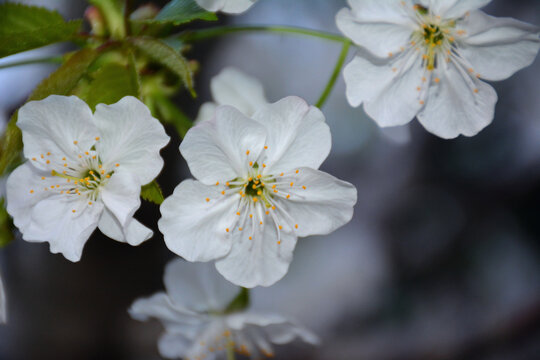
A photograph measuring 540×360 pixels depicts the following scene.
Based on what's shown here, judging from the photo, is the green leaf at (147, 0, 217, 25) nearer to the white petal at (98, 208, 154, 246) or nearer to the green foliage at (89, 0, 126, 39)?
the green foliage at (89, 0, 126, 39)

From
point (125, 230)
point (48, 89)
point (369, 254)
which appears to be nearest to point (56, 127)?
point (48, 89)

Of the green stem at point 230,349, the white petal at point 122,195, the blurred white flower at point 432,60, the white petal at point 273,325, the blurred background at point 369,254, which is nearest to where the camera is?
the white petal at point 122,195

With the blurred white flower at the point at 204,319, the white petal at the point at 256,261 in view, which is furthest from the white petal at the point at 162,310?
the white petal at the point at 256,261

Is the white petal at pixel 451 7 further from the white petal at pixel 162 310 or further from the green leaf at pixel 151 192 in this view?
the white petal at pixel 162 310

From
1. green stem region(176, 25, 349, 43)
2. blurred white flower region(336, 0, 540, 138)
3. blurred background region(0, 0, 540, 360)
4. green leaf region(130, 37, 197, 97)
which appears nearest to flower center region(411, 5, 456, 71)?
blurred white flower region(336, 0, 540, 138)

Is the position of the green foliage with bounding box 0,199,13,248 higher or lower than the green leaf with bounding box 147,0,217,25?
lower

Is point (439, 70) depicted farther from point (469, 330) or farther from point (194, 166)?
point (469, 330)
